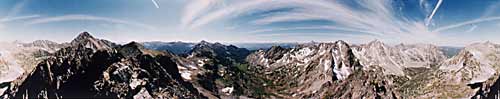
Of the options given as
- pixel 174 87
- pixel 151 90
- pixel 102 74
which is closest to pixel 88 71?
pixel 102 74

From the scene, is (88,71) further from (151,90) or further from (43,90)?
(151,90)

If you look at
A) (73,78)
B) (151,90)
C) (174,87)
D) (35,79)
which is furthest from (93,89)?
(174,87)

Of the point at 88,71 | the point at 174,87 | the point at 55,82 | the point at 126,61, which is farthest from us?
the point at 174,87

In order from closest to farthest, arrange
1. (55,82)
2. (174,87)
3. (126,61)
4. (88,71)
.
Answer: (55,82), (88,71), (126,61), (174,87)

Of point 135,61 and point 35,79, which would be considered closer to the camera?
point 35,79

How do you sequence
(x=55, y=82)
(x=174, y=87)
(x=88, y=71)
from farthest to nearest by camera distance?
(x=174, y=87) → (x=88, y=71) → (x=55, y=82)

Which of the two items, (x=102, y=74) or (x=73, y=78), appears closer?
(x=73, y=78)

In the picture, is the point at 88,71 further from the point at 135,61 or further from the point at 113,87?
the point at 135,61

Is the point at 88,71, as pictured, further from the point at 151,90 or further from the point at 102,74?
the point at 151,90
